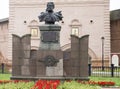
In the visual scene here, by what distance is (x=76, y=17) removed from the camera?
133 ft

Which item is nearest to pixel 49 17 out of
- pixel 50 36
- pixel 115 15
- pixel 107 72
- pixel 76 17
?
pixel 50 36

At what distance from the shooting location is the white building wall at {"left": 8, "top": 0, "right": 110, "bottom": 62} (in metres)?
39.9

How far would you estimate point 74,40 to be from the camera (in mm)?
17484

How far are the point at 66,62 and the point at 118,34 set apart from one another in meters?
24.9

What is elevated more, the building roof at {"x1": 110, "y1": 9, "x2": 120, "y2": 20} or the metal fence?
the building roof at {"x1": 110, "y1": 9, "x2": 120, "y2": 20}

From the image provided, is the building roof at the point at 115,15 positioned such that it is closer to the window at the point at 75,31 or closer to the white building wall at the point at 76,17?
the white building wall at the point at 76,17

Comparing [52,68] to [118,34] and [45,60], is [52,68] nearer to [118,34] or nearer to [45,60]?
[45,60]

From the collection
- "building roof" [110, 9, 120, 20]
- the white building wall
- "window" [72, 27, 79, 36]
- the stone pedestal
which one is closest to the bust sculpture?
the stone pedestal

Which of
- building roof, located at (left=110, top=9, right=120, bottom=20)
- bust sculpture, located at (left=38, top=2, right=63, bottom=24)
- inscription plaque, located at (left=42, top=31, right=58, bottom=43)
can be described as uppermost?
building roof, located at (left=110, top=9, right=120, bottom=20)

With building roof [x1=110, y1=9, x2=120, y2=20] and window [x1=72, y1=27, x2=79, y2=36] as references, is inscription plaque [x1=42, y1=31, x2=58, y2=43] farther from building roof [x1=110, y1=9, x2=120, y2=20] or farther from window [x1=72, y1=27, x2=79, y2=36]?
building roof [x1=110, y1=9, x2=120, y2=20]

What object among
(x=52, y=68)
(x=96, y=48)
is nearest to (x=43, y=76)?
(x=52, y=68)

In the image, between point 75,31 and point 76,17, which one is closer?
point 76,17

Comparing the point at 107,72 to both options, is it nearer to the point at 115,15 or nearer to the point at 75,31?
the point at 75,31

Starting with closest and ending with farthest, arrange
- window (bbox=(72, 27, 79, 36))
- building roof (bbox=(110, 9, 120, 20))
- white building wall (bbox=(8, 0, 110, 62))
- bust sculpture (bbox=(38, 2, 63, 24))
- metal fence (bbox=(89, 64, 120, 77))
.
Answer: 1. bust sculpture (bbox=(38, 2, 63, 24))
2. metal fence (bbox=(89, 64, 120, 77))
3. white building wall (bbox=(8, 0, 110, 62))
4. window (bbox=(72, 27, 79, 36))
5. building roof (bbox=(110, 9, 120, 20))
